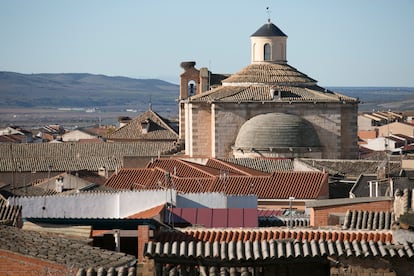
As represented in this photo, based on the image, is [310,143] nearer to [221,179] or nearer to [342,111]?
[342,111]

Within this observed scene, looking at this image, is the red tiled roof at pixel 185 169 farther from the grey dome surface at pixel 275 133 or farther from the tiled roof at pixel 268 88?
the tiled roof at pixel 268 88

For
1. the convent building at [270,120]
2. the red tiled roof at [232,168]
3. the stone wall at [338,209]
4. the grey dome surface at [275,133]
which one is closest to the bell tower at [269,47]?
the convent building at [270,120]

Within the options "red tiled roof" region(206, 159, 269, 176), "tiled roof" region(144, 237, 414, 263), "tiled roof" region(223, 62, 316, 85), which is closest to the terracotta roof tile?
"tiled roof" region(144, 237, 414, 263)

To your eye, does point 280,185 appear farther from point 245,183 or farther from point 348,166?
point 348,166

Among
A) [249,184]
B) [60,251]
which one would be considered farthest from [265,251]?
[249,184]

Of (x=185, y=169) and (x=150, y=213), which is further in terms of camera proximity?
(x=185, y=169)

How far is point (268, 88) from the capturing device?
5597 cm

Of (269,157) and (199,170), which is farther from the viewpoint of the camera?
(269,157)

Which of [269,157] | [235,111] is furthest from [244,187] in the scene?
[235,111]

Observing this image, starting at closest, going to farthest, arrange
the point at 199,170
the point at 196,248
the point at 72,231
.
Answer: the point at 196,248 < the point at 72,231 < the point at 199,170

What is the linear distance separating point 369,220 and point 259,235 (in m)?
2.27

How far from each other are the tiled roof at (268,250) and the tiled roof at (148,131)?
186 feet

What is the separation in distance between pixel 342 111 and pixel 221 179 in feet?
68.8

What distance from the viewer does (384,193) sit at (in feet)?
99.1
